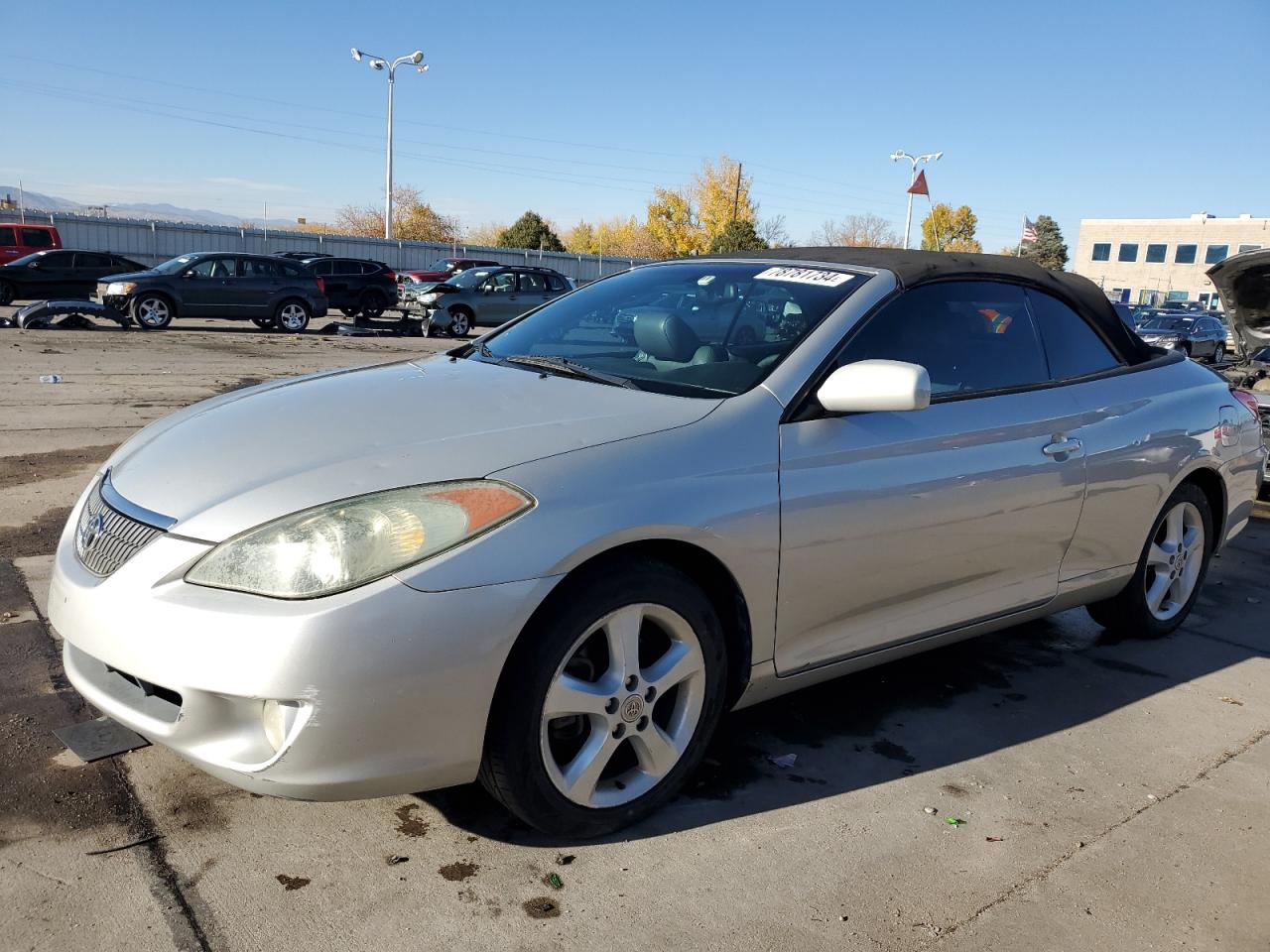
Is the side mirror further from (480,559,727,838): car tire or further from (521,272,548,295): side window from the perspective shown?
(521,272,548,295): side window

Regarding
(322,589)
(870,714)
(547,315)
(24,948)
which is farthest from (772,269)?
(24,948)

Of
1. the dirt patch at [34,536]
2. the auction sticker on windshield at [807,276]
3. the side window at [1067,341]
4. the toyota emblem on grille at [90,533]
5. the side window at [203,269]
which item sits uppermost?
the side window at [203,269]

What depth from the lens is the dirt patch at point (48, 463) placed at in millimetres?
6504

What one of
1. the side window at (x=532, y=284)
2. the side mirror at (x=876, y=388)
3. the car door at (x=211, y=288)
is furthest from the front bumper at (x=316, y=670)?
the side window at (x=532, y=284)

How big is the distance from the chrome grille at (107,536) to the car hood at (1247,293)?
729cm

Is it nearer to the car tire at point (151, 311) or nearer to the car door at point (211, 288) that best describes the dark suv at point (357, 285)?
the car door at point (211, 288)

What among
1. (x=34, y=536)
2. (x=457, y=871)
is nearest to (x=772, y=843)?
(x=457, y=871)

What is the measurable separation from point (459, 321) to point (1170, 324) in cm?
1801

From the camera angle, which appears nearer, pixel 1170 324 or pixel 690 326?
pixel 690 326

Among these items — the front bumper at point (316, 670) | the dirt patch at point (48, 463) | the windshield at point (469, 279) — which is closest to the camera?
the front bumper at point (316, 670)

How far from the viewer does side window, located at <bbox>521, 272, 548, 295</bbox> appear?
74.9ft

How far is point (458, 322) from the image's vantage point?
22.0 meters

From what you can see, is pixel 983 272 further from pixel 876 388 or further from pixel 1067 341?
pixel 876 388

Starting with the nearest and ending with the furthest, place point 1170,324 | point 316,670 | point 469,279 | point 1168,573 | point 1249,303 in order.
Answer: point 316,670 < point 1168,573 < point 1249,303 < point 469,279 < point 1170,324
